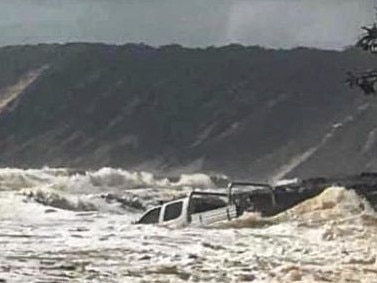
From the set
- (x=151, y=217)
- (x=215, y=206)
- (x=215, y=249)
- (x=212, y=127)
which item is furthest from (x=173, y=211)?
(x=212, y=127)

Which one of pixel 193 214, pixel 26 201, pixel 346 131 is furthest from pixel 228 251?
pixel 346 131

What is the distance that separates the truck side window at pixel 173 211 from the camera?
28328 millimetres

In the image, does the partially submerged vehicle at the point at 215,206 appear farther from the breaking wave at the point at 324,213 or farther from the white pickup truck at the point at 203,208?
the breaking wave at the point at 324,213

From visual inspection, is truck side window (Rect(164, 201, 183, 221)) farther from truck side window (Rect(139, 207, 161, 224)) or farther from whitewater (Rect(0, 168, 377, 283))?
whitewater (Rect(0, 168, 377, 283))

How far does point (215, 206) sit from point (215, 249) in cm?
759

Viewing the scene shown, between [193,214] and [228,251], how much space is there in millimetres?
6465

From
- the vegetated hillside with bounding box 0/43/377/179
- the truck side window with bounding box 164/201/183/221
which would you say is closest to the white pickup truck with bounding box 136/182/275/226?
the truck side window with bounding box 164/201/183/221

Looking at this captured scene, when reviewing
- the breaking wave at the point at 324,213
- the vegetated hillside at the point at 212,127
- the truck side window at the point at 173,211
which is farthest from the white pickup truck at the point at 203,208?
the vegetated hillside at the point at 212,127

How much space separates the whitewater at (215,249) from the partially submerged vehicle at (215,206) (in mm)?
344

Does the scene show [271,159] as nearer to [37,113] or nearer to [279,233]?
[37,113]

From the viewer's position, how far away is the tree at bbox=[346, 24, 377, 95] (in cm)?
3120

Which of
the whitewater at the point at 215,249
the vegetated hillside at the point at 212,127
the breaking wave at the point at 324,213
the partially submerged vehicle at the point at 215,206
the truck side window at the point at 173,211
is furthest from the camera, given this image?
the vegetated hillside at the point at 212,127

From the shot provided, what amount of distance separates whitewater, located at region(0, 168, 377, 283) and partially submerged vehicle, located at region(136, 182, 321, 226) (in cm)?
34

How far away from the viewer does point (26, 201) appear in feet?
174
